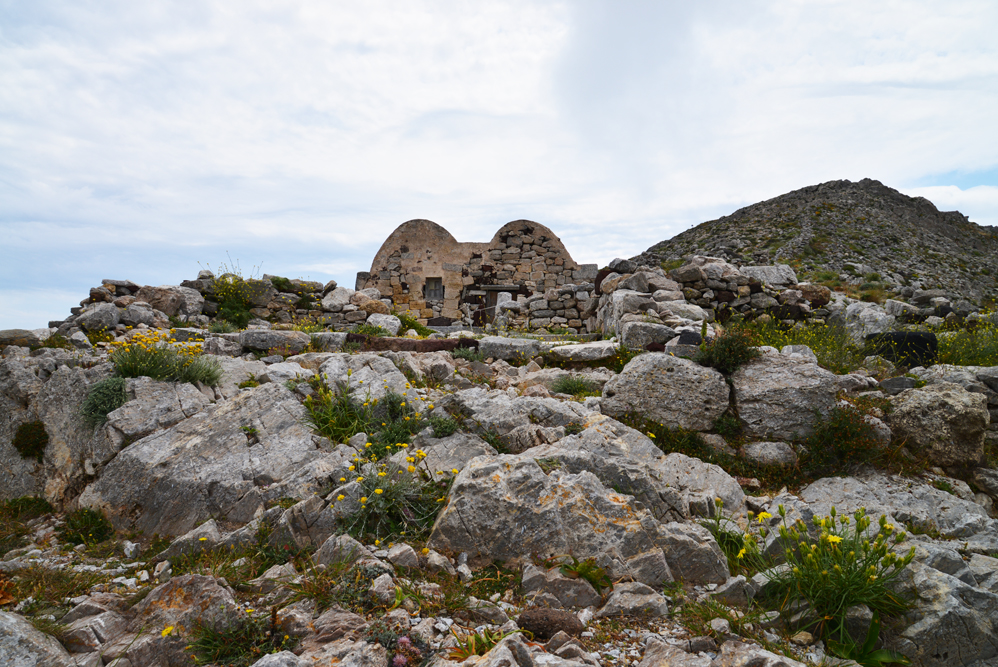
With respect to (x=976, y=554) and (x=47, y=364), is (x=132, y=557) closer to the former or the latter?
(x=47, y=364)

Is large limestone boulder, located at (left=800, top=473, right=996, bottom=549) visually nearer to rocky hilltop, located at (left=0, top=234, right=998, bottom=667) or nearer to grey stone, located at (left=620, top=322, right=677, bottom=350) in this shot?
rocky hilltop, located at (left=0, top=234, right=998, bottom=667)

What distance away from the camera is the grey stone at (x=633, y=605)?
11.5 ft

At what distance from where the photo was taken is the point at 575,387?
720 centimetres

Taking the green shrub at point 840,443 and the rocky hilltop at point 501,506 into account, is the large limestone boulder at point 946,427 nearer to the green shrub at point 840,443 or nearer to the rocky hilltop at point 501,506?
the rocky hilltop at point 501,506

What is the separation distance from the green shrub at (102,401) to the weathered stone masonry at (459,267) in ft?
39.0

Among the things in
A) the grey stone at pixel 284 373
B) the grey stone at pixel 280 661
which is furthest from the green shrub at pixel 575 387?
the grey stone at pixel 280 661

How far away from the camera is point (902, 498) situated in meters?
5.28

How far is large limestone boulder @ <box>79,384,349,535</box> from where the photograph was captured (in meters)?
4.76

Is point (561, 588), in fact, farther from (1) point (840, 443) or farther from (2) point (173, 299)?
(2) point (173, 299)

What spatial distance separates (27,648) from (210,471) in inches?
76.9

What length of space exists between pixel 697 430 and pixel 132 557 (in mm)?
5919

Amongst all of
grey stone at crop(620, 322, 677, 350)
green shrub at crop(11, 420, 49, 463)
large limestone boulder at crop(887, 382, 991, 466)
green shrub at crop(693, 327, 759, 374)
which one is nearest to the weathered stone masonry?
grey stone at crop(620, 322, 677, 350)

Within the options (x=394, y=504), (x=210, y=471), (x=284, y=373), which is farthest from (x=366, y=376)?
(x=394, y=504)

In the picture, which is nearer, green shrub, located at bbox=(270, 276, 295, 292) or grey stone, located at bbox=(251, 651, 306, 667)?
grey stone, located at bbox=(251, 651, 306, 667)
